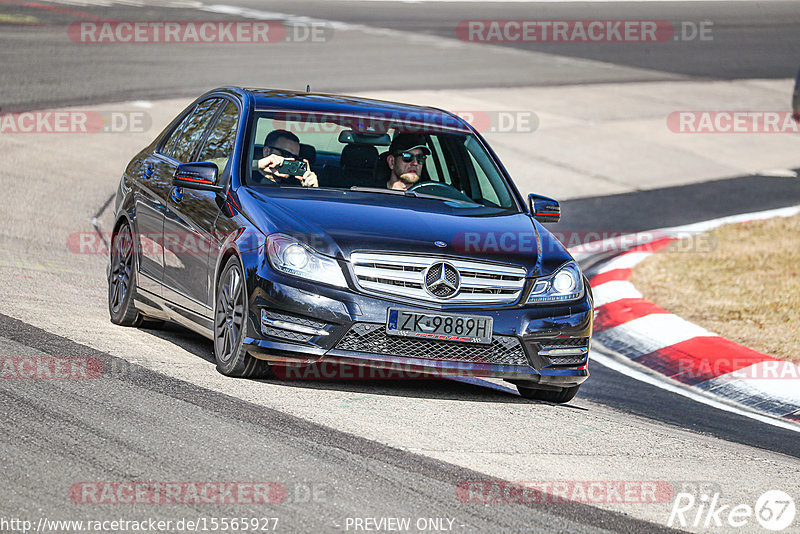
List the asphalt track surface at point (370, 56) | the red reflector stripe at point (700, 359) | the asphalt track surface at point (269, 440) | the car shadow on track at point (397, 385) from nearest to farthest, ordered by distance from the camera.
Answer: the asphalt track surface at point (269, 440) → the car shadow on track at point (397, 385) → the red reflector stripe at point (700, 359) → the asphalt track surface at point (370, 56)

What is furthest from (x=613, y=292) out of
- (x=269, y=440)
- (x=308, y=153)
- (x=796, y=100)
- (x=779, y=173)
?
(x=779, y=173)

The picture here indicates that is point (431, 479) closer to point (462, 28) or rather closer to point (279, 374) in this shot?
point (279, 374)

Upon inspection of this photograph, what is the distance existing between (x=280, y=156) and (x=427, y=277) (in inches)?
58.2

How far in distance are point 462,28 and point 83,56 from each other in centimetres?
1221

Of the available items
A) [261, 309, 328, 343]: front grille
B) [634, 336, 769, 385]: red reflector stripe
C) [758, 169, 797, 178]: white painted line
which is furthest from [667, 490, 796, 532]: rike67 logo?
[758, 169, 797, 178]: white painted line

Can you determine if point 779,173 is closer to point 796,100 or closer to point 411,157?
point 796,100

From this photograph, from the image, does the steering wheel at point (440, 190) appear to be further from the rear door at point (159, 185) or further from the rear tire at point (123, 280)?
the rear tire at point (123, 280)

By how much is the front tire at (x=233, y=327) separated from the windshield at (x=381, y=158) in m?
0.80

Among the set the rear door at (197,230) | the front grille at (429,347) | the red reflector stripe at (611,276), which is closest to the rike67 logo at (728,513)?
the front grille at (429,347)

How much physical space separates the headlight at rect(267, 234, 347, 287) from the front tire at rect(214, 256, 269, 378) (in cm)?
24

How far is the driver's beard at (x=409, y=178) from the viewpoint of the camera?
8.05 meters

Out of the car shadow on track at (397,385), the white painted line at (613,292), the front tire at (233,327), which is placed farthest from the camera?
the white painted line at (613,292)

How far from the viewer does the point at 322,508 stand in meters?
4.81

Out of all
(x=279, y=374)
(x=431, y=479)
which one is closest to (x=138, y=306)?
(x=279, y=374)
